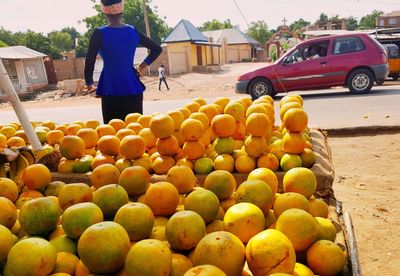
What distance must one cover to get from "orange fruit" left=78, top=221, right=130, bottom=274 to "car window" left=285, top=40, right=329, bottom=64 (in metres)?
10.8

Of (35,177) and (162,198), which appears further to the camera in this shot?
(35,177)

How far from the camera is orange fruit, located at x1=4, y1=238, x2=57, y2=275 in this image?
1.28m

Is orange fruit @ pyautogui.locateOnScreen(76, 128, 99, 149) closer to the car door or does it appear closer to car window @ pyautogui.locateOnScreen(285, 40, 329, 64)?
the car door

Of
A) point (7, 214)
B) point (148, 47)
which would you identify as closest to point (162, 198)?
point (7, 214)

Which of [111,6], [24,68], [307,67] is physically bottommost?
[307,67]

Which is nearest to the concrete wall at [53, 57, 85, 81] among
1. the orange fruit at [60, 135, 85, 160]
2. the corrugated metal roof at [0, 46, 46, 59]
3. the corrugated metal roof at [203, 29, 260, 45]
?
the corrugated metal roof at [0, 46, 46, 59]

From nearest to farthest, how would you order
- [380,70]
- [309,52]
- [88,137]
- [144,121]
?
[88,137] < [144,121] < [380,70] < [309,52]

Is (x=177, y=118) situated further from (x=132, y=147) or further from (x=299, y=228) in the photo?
(x=299, y=228)

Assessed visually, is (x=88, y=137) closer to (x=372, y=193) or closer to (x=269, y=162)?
(x=269, y=162)

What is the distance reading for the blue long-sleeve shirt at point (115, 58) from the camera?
3.76 metres

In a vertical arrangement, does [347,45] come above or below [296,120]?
above

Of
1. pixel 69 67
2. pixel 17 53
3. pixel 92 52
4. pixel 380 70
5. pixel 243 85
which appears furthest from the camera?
pixel 69 67

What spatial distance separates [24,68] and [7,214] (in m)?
32.1

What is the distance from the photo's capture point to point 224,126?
257 cm
